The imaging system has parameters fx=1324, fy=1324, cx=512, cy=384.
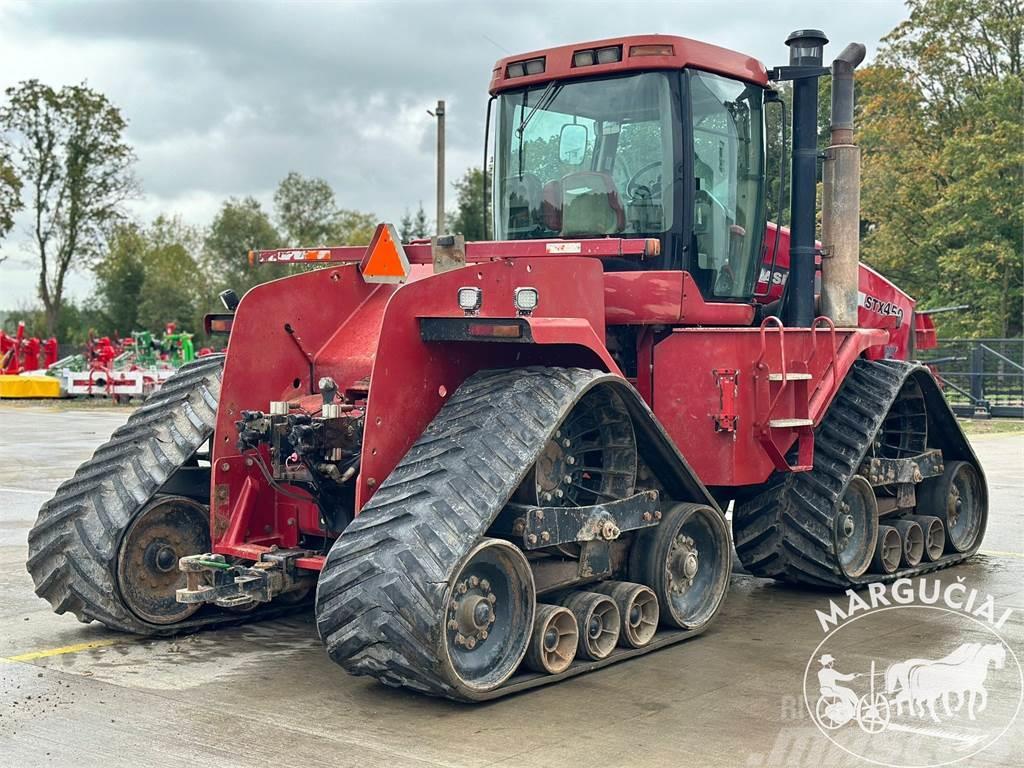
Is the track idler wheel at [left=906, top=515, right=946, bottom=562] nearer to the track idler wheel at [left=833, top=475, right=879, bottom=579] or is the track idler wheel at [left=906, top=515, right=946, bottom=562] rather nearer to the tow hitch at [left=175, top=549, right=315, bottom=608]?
the track idler wheel at [left=833, top=475, right=879, bottom=579]

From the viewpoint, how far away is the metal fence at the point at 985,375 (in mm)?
29078

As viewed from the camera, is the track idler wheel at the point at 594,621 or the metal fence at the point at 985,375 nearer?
the track idler wheel at the point at 594,621

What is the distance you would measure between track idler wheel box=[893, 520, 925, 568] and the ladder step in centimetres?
187

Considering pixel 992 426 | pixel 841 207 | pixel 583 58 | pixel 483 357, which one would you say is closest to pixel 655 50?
pixel 583 58

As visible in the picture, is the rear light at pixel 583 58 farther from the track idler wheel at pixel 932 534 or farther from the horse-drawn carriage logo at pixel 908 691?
the track idler wheel at pixel 932 534

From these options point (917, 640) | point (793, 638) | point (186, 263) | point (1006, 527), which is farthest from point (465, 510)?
point (186, 263)

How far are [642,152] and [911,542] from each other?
3.76m

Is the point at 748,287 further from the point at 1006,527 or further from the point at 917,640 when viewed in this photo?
the point at 1006,527

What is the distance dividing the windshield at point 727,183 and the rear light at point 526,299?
70.4 inches

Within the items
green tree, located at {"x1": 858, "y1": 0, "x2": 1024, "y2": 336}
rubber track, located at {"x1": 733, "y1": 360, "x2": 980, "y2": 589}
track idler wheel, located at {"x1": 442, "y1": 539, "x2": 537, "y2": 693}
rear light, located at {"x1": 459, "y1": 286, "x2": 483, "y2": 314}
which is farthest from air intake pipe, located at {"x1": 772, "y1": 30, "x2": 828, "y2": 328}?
green tree, located at {"x1": 858, "y1": 0, "x2": 1024, "y2": 336}

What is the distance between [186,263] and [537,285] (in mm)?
66770

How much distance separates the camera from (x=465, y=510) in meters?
5.80

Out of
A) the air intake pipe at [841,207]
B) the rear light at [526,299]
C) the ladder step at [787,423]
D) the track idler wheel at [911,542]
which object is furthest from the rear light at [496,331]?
the track idler wheel at [911,542]

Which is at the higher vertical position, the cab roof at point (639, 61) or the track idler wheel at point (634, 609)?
the cab roof at point (639, 61)
